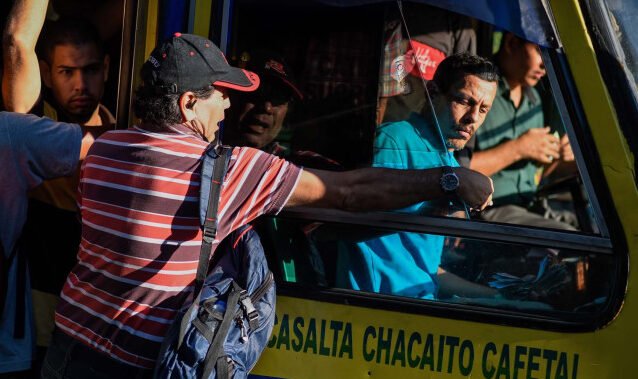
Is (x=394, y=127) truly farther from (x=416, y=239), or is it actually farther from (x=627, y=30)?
(x=627, y=30)

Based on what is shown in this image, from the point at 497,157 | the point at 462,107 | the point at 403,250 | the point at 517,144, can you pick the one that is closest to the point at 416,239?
the point at 403,250

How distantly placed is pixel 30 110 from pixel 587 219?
2769 millimetres

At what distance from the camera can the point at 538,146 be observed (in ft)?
14.6

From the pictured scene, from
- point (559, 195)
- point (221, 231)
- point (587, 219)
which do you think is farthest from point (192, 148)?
point (559, 195)

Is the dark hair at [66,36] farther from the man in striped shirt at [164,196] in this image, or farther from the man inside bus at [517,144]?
the man inside bus at [517,144]

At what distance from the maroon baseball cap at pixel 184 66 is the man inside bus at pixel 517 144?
2129 mm

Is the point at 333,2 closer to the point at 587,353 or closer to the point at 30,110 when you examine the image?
the point at 30,110

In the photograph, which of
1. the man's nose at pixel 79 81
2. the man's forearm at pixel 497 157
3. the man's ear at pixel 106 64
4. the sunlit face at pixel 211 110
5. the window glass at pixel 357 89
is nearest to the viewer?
the sunlit face at pixel 211 110

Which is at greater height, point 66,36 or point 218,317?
point 66,36

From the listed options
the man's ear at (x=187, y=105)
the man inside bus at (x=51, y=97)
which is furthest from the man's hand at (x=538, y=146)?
the man's ear at (x=187, y=105)

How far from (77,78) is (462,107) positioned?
1369 millimetres

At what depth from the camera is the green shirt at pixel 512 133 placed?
4.45m

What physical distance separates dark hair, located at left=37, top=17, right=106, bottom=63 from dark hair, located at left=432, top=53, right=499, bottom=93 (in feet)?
4.17

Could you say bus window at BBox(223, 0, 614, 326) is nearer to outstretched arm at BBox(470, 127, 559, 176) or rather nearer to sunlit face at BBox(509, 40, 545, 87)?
sunlit face at BBox(509, 40, 545, 87)
